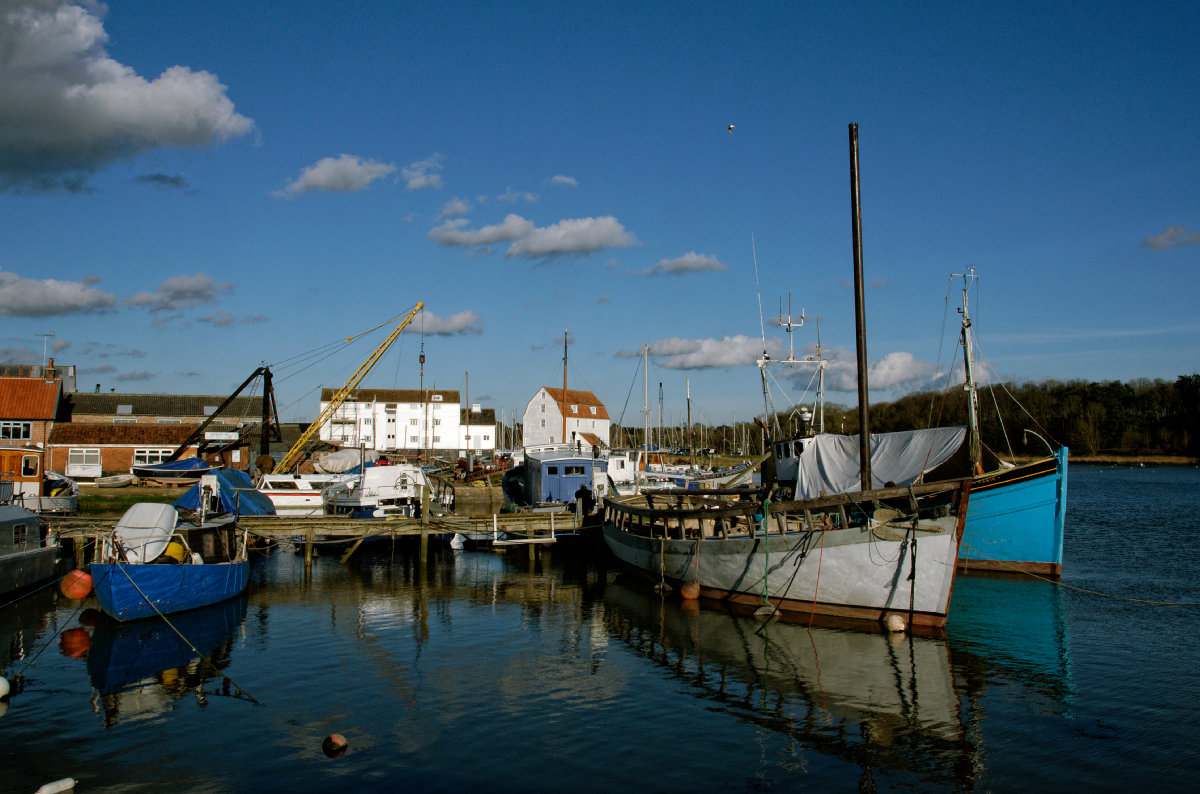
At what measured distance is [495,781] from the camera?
33.6 feet

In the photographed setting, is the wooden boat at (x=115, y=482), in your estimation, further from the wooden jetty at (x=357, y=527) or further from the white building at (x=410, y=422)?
the white building at (x=410, y=422)

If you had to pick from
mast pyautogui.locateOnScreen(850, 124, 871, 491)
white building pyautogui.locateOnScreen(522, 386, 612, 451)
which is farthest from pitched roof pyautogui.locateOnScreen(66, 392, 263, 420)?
mast pyautogui.locateOnScreen(850, 124, 871, 491)

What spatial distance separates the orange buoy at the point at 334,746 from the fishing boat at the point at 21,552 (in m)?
16.3

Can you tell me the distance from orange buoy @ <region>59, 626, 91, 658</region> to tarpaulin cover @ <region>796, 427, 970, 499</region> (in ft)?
64.5

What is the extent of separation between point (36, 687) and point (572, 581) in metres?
15.9

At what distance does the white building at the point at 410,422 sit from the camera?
97875 mm

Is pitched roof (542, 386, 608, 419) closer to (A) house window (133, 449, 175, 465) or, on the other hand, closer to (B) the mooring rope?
(A) house window (133, 449, 175, 465)

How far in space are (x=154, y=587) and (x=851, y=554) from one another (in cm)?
1711

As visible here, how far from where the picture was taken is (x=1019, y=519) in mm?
25281

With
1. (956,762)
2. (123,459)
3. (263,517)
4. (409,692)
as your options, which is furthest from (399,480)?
(123,459)

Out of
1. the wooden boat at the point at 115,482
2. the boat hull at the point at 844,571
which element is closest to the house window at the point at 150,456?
the wooden boat at the point at 115,482

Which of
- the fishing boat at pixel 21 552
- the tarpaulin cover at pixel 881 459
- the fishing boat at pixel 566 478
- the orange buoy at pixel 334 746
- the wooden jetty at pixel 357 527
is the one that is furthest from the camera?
the fishing boat at pixel 566 478

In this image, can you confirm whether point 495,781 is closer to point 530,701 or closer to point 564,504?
point 530,701

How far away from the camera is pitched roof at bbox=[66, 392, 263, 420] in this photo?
79.6 meters
